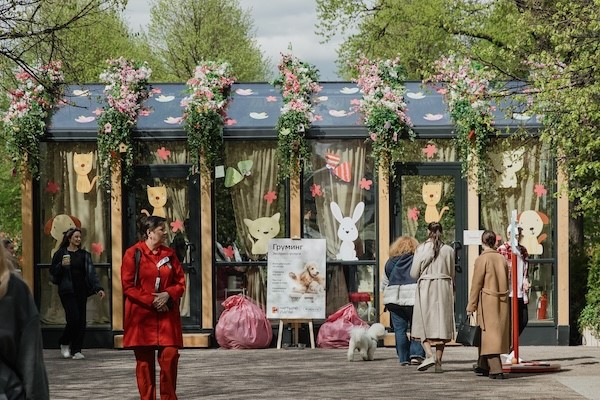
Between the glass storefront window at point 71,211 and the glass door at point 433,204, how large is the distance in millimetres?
4594

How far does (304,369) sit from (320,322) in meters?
4.25

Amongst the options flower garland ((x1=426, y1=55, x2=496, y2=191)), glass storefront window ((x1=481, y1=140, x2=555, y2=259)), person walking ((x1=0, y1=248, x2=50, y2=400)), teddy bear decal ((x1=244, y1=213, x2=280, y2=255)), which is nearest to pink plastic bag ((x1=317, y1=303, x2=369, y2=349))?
teddy bear decal ((x1=244, y1=213, x2=280, y2=255))

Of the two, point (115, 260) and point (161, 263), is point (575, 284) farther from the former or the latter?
point (161, 263)

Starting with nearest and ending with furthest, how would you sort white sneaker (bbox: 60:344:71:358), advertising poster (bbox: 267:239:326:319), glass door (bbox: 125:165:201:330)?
white sneaker (bbox: 60:344:71:358)
advertising poster (bbox: 267:239:326:319)
glass door (bbox: 125:165:201:330)

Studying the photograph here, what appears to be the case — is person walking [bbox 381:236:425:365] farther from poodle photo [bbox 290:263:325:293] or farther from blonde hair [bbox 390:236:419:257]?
poodle photo [bbox 290:263:325:293]

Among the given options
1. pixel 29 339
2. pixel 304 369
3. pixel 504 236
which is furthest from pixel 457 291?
pixel 29 339

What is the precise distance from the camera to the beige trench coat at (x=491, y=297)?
15.7m

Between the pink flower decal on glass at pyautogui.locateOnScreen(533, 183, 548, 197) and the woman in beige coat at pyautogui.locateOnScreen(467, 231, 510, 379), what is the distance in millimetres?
5226

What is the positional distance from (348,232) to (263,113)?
2300 mm

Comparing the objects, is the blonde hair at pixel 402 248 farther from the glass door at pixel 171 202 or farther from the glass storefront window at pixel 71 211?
the glass storefront window at pixel 71 211

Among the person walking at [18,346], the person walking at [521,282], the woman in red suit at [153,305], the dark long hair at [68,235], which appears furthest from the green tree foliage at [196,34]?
the person walking at [18,346]

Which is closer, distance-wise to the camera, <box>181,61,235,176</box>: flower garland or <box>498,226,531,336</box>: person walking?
<box>498,226,531,336</box>: person walking

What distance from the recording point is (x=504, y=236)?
20844 mm

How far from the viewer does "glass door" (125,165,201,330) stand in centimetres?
2102
